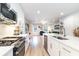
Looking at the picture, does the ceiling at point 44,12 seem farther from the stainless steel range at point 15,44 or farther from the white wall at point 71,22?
the stainless steel range at point 15,44

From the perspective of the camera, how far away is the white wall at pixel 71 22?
1387 mm

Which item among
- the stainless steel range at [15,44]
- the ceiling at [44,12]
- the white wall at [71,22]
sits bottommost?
the stainless steel range at [15,44]

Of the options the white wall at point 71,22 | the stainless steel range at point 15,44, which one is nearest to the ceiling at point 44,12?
the white wall at point 71,22

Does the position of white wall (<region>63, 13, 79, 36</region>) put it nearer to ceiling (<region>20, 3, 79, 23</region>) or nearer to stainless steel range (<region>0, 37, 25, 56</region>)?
ceiling (<region>20, 3, 79, 23</region>)

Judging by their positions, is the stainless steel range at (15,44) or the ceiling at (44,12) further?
the ceiling at (44,12)

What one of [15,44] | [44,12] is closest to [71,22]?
[44,12]

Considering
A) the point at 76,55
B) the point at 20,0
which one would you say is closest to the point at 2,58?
the point at 20,0

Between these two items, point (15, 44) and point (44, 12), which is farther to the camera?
point (44, 12)

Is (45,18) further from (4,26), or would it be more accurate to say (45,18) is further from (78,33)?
(4,26)

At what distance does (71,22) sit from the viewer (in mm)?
1476

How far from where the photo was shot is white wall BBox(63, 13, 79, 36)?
1387 mm

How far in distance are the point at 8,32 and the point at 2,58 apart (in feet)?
3.35

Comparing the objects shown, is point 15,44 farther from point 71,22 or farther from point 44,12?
point 71,22

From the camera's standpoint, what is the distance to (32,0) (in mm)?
1091
